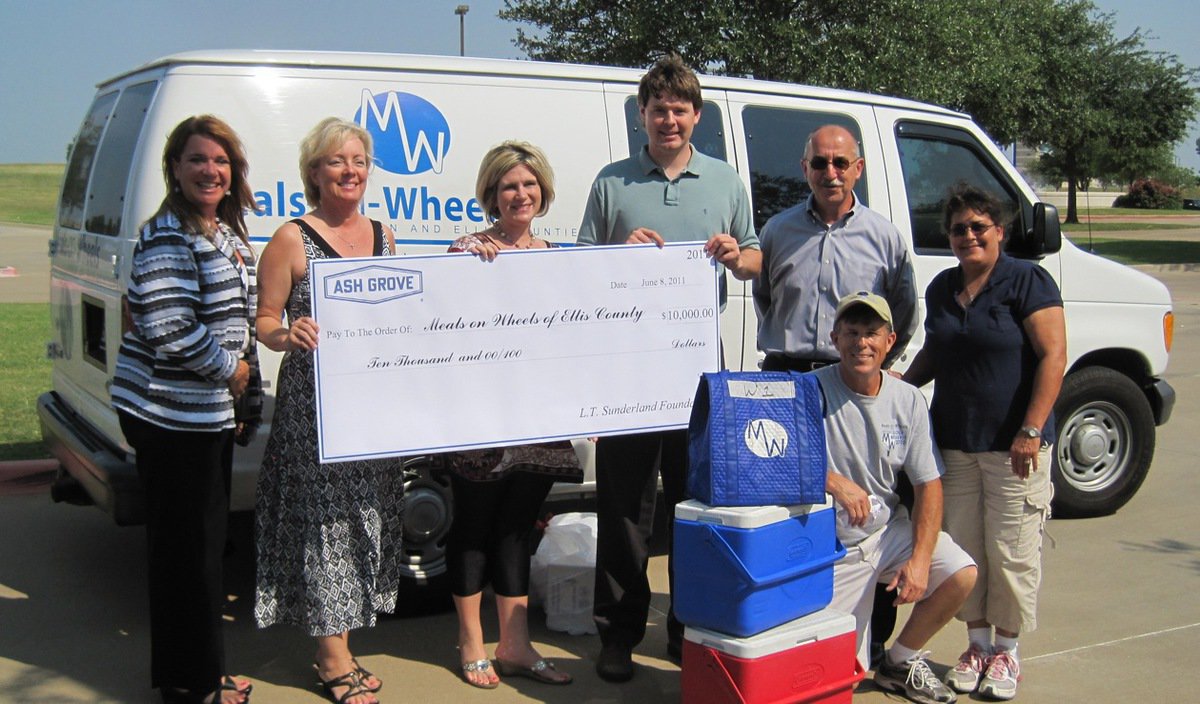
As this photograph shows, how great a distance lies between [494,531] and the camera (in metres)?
4.08

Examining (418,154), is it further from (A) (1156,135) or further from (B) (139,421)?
(A) (1156,135)

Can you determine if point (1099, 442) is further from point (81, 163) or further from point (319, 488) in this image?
point (81, 163)

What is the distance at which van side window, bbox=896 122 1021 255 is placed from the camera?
5668 mm

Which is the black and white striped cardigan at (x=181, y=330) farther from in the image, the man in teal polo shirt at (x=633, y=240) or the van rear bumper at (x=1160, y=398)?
the van rear bumper at (x=1160, y=398)

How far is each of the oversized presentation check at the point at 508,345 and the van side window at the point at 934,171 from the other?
200cm

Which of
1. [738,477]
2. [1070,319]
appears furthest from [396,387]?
[1070,319]

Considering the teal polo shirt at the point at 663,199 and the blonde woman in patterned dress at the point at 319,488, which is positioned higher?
the teal polo shirt at the point at 663,199

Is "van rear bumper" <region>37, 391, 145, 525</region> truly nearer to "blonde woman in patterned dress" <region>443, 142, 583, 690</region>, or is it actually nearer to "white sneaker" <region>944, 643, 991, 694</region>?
"blonde woman in patterned dress" <region>443, 142, 583, 690</region>

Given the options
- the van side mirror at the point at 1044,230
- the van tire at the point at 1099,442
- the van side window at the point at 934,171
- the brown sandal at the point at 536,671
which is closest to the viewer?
the brown sandal at the point at 536,671

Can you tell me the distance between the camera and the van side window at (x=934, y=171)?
18.6 feet

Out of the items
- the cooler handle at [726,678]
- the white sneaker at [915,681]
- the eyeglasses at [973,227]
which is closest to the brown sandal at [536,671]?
the cooler handle at [726,678]

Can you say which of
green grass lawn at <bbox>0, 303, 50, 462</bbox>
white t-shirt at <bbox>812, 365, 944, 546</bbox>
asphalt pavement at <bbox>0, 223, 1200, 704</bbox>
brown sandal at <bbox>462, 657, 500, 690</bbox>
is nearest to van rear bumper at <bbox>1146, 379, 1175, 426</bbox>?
asphalt pavement at <bbox>0, 223, 1200, 704</bbox>

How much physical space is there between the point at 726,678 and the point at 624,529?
0.79 m

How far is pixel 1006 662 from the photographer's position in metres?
4.04
